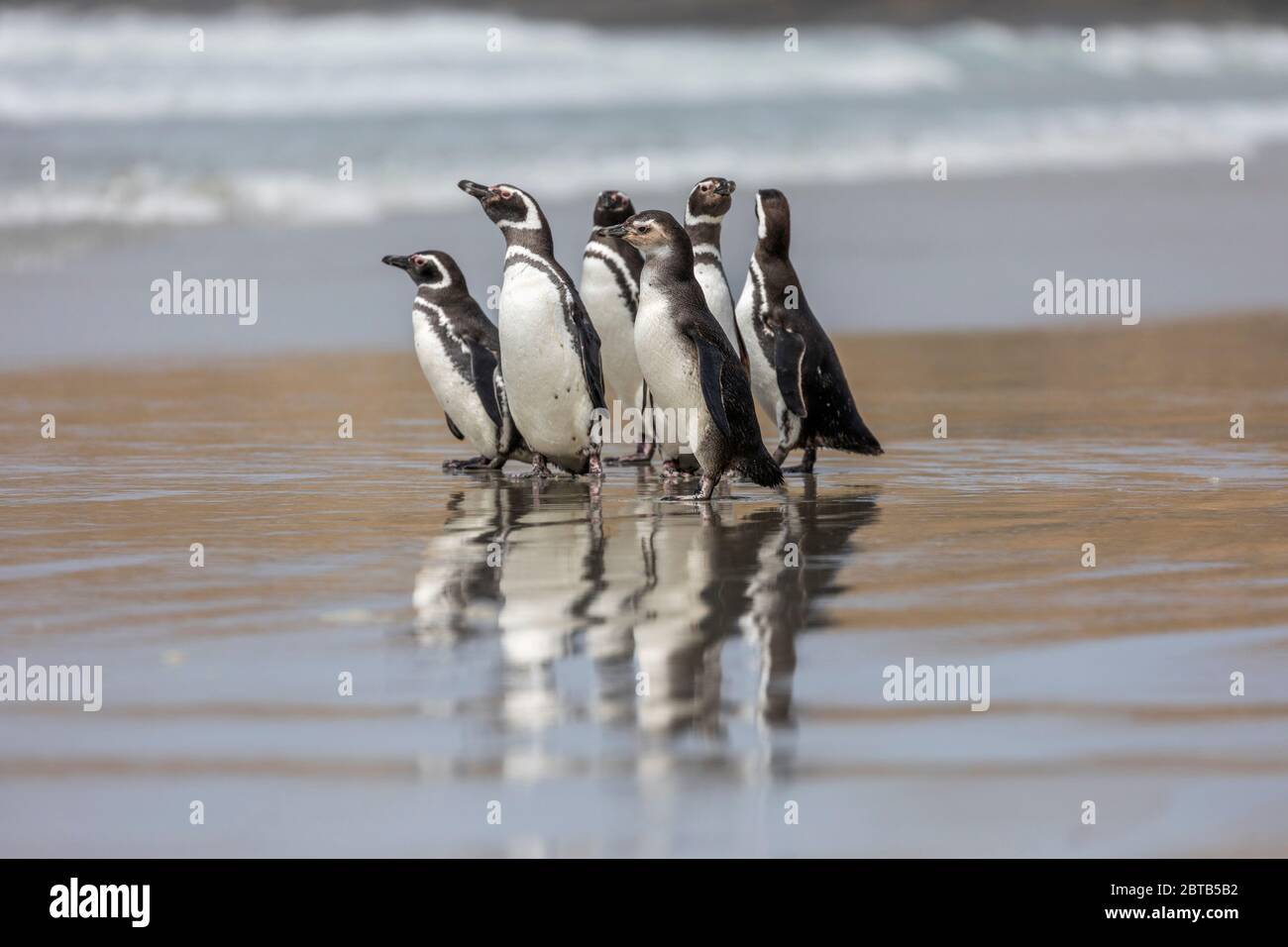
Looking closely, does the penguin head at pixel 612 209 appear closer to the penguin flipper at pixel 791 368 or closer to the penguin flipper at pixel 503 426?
the penguin flipper at pixel 503 426

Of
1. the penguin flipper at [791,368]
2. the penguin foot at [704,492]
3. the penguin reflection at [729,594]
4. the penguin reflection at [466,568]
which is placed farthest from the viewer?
the penguin flipper at [791,368]

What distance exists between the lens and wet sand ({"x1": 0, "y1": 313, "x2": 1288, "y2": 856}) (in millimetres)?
3324

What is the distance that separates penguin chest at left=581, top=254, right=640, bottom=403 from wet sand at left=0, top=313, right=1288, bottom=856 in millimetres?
596

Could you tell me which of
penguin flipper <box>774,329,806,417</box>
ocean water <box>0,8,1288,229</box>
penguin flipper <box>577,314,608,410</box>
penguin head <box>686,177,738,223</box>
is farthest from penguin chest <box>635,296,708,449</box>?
ocean water <box>0,8,1288,229</box>

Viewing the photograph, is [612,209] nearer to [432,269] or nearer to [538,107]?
[432,269]

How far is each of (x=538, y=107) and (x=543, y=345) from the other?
17.8 m

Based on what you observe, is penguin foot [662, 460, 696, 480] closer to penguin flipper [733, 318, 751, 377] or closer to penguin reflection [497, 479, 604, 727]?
penguin reflection [497, 479, 604, 727]

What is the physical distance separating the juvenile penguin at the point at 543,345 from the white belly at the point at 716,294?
66 centimetres

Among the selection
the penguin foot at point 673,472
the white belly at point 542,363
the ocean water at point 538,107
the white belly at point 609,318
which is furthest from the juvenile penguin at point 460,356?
the ocean water at point 538,107

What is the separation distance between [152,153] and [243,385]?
10371 millimetres

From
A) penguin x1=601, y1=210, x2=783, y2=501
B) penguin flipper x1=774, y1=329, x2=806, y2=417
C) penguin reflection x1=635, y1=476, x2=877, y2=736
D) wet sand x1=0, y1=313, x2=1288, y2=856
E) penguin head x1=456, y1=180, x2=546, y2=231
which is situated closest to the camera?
wet sand x1=0, y1=313, x2=1288, y2=856

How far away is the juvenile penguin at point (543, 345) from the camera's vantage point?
7.54 meters

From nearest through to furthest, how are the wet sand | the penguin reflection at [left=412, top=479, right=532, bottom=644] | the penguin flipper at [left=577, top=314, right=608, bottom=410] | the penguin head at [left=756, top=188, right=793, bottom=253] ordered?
the wet sand, the penguin reflection at [left=412, top=479, right=532, bottom=644], the penguin flipper at [left=577, top=314, right=608, bottom=410], the penguin head at [left=756, top=188, right=793, bottom=253]

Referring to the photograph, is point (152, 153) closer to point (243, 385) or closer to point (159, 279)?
point (159, 279)
